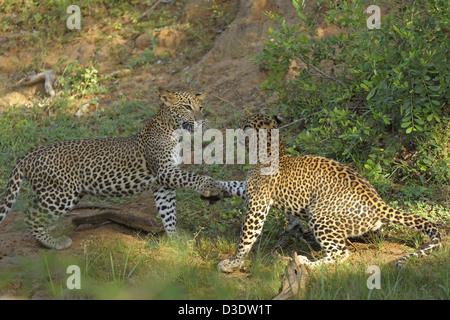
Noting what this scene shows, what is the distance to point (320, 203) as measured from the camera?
6973mm

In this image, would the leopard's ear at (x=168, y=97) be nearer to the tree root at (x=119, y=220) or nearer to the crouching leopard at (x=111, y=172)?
the crouching leopard at (x=111, y=172)

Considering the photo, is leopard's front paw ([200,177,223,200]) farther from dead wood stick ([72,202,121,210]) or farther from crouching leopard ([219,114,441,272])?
dead wood stick ([72,202,121,210])

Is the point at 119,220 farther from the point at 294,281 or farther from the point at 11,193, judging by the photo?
the point at 294,281

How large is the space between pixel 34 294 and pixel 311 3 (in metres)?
9.36

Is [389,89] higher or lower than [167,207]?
higher

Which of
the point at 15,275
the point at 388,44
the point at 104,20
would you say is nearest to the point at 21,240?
the point at 15,275

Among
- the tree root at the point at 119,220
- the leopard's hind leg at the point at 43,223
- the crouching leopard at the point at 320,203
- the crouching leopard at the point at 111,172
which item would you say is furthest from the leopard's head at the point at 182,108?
the leopard's hind leg at the point at 43,223

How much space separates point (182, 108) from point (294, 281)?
359cm

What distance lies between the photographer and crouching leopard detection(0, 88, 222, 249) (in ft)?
26.2

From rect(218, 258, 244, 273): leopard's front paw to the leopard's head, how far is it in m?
2.40

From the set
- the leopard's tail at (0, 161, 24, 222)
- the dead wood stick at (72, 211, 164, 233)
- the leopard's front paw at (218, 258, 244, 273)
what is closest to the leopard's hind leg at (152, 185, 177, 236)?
the dead wood stick at (72, 211, 164, 233)

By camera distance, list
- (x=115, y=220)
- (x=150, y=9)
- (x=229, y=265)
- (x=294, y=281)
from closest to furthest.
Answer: (x=294, y=281), (x=229, y=265), (x=115, y=220), (x=150, y=9)

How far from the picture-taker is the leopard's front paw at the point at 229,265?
717cm

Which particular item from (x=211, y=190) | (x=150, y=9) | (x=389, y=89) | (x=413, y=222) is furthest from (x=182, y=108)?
(x=150, y=9)
